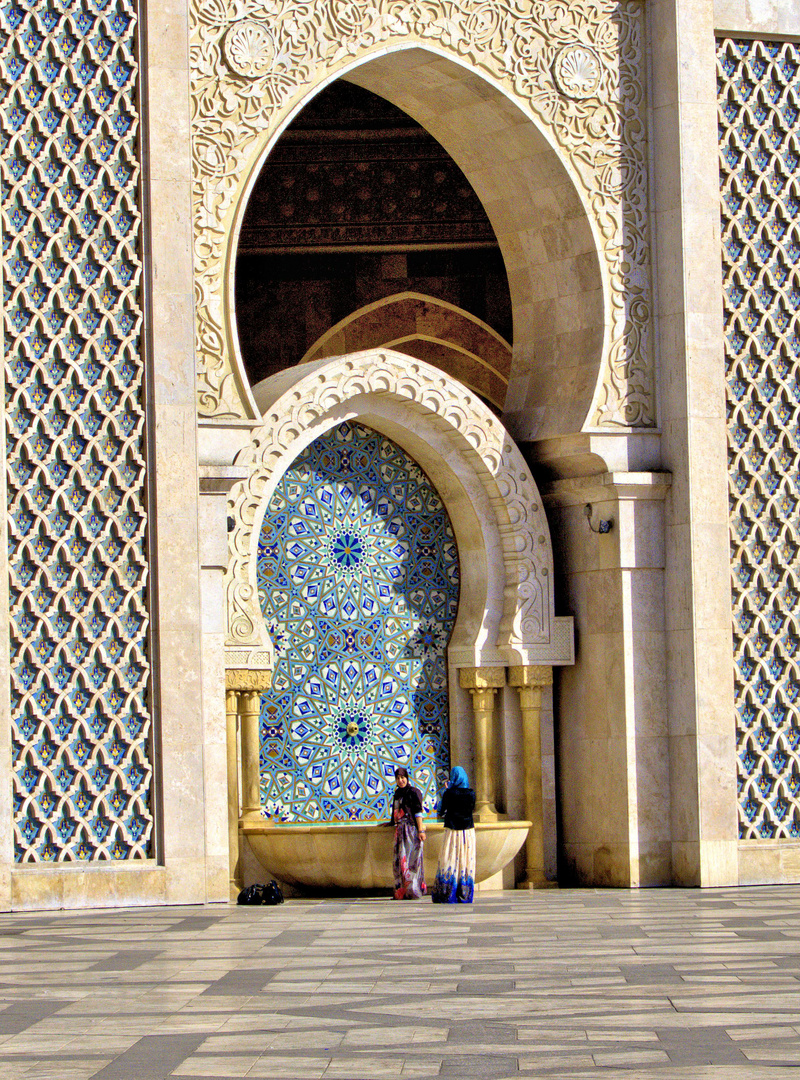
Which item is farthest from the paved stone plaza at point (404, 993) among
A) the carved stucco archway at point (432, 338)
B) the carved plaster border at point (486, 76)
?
the carved stucco archway at point (432, 338)

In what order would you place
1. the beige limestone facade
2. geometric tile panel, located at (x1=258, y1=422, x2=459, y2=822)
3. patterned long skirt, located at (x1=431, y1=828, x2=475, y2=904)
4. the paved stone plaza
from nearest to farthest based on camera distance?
the paved stone plaza, the beige limestone facade, patterned long skirt, located at (x1=431, y1=828, x2=475, y2=904), geometric tile panel, located at (x1=258, y1=422, x2=459, y2=822)

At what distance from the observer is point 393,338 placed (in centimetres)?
1334

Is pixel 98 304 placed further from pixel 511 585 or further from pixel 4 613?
pixel 511 585

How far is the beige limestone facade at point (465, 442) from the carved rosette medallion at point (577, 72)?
0.03 meters

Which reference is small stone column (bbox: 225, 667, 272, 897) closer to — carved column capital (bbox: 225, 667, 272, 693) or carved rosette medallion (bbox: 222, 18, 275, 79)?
carved column capital (bbox: 225, 667, 272, 693)

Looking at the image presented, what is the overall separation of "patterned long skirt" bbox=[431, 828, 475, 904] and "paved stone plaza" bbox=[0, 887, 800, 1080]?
23.1 inches

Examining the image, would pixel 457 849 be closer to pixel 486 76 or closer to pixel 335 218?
pixel 486 76

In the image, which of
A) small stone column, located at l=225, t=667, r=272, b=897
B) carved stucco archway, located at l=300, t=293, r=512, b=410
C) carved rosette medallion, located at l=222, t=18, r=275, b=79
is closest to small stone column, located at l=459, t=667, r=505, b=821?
small stone column, located at l=225, t=667, r=272, b=897

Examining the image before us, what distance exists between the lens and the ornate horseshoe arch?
923 cm

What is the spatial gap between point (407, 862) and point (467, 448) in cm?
225

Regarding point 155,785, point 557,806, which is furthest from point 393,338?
point 155,785

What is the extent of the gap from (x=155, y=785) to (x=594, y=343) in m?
3.32

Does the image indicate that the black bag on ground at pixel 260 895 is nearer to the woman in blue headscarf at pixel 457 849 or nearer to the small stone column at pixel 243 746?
the small stone column at pixel 243 746

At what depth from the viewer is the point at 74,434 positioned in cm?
839
